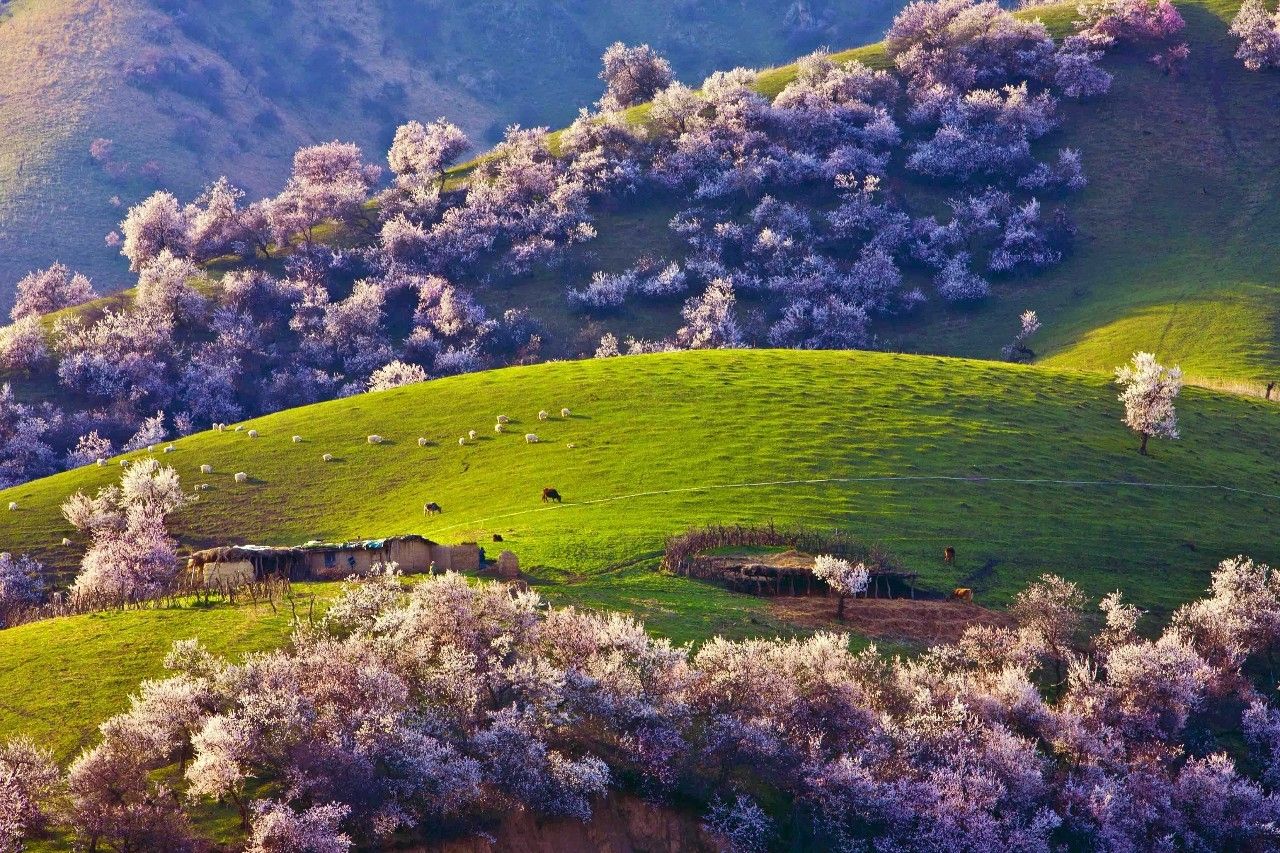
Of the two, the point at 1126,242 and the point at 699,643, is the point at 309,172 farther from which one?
the point at 699,643

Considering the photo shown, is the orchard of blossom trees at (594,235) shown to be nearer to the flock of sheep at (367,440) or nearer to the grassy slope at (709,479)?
the flock of sheep at (367,440)

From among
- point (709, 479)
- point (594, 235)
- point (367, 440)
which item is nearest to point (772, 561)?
point (709, 479)

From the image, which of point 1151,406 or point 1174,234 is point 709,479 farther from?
point 1174,234

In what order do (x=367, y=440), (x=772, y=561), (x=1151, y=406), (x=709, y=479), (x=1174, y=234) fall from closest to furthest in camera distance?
1. (x=772, y=561)
2. (x=709, y=479)
3. (x=1151, y=406)
4. (x=367, y=440)
5. (x=1174, y=234)

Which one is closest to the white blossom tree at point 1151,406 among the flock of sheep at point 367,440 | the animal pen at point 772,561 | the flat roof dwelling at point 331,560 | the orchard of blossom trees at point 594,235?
the animal pen at point 772,561

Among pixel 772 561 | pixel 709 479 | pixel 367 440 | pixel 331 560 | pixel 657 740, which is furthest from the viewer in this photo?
pixel 367 440

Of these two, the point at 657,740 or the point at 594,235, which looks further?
the point at 594,235

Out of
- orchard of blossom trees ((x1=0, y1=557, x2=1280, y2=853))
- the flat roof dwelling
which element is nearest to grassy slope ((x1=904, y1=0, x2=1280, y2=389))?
orchard of blossom trees ((x1=0, y1=557, x2=1280, y2=853))

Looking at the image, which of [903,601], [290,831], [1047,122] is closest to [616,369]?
[903,601]
